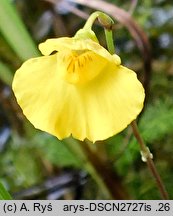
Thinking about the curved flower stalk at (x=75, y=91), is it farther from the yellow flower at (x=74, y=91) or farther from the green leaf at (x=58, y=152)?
the green leaf at (x=58, y=152)

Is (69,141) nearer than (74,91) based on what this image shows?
No

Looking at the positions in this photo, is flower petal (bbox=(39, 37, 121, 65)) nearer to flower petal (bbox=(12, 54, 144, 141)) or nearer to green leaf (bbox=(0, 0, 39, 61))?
flower petal (bbox=(12, 54, 144, 141))

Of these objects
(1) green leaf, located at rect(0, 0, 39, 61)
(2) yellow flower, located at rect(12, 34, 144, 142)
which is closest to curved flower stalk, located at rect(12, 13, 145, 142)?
(2) yellow flower, located at rect(12, 34, 144, 142)

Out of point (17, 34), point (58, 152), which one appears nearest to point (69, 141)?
point (58, 152)

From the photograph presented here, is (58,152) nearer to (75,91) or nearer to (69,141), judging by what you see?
(69,141)

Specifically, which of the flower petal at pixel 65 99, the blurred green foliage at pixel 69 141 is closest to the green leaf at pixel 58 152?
the blurred green foliage at pixel 69 141

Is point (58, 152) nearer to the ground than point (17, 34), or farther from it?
nearer to the ground
